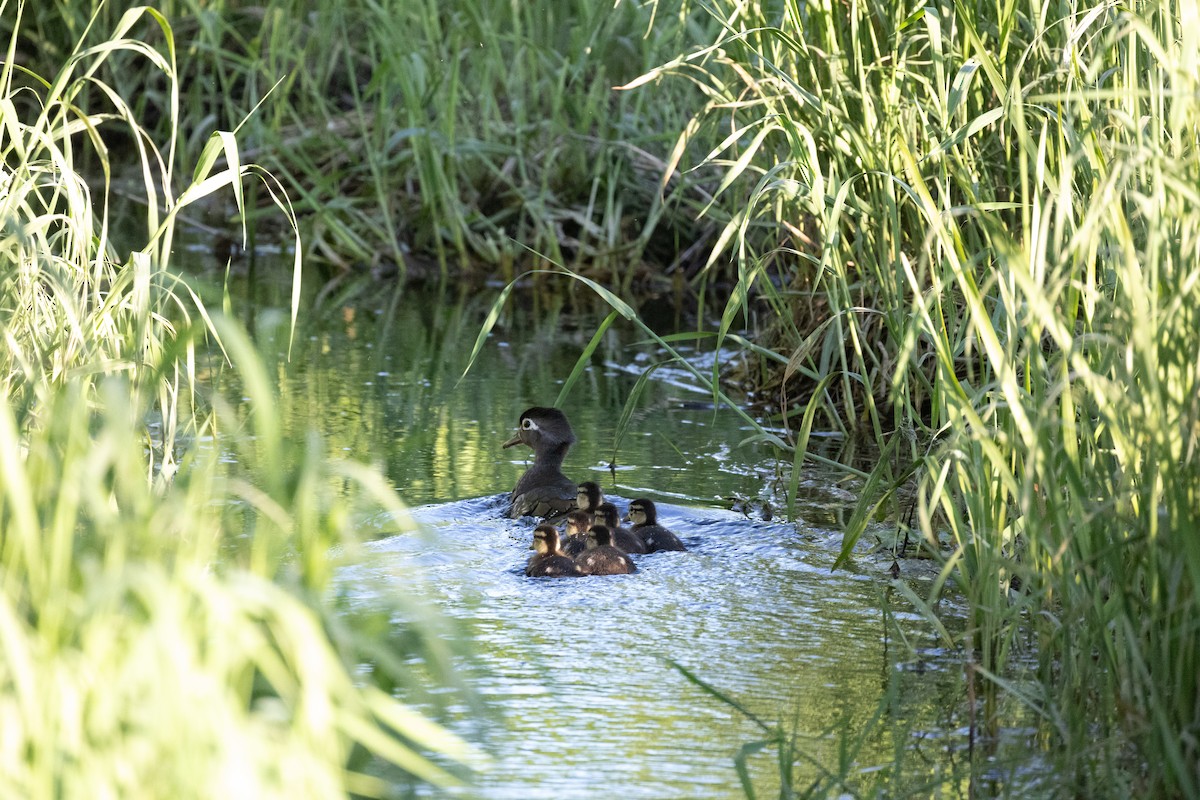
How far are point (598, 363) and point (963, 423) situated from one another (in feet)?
14.6

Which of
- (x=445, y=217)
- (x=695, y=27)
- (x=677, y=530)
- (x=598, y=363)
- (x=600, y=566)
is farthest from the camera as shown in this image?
(x=445, y=217)

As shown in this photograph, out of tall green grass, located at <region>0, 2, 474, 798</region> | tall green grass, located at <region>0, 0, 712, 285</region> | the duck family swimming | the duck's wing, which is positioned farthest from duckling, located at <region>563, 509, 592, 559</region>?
tall green grass, located at <region>0, 0, 712, 285</region>

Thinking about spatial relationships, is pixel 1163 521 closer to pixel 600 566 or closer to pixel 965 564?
pixel 965 564

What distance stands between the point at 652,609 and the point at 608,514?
2.68 feet

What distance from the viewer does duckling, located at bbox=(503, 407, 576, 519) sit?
498cm

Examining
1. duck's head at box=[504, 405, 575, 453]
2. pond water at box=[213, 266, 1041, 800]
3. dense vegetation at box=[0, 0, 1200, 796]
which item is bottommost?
pond water at box=[213, 266, 1041, 800]

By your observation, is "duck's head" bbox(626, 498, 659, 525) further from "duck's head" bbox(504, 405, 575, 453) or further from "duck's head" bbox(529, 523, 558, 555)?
"duck's head" bbox(504, 405, 575, 453)

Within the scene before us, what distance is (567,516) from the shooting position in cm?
490

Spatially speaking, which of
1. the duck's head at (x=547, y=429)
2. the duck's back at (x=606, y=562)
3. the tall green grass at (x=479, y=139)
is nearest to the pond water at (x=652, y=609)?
the duck's back at (x=606, y=562)

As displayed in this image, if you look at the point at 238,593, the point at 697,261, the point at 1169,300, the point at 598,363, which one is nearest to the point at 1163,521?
the point at 1169,300

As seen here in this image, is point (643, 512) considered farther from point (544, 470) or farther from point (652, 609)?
point (652, 609)

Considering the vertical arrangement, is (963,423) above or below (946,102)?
below

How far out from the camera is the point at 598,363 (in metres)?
7.51

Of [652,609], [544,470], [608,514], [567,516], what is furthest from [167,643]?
[544,470]
